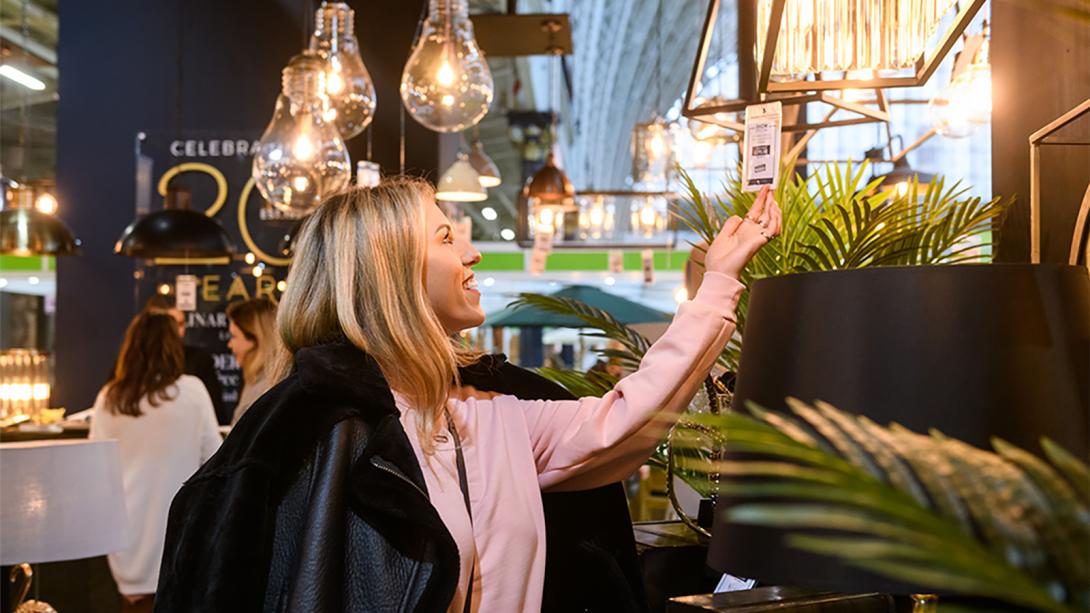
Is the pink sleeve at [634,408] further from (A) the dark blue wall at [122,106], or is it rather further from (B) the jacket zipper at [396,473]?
(A) the dark blue wall at [122,106]

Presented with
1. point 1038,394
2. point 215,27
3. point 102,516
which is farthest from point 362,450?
point 215,27

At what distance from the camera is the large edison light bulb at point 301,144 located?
167 inches

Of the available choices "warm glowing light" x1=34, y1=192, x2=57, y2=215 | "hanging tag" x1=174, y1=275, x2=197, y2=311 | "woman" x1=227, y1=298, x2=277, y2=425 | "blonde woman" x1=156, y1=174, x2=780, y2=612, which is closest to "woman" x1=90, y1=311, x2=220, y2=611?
"woman" x1=227, y1=298, x2=277, y2=425

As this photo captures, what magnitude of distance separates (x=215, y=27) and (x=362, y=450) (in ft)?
26.3

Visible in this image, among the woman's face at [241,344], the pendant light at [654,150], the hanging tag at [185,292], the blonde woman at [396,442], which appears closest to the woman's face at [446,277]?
the blonde woman at [396,442]

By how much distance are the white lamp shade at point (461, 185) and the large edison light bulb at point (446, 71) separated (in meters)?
2.94

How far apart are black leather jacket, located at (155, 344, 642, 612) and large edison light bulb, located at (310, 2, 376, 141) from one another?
2.66m

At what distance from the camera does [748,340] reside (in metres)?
1.39

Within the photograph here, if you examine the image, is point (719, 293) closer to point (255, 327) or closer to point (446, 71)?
point (446, 71)

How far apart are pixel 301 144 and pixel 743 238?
8.70ft

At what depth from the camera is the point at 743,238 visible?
202 cm

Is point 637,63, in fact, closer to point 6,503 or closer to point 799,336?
point 6,503

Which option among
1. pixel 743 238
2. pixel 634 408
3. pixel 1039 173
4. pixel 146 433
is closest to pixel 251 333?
pixel 146 433

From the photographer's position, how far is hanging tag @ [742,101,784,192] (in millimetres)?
1828
